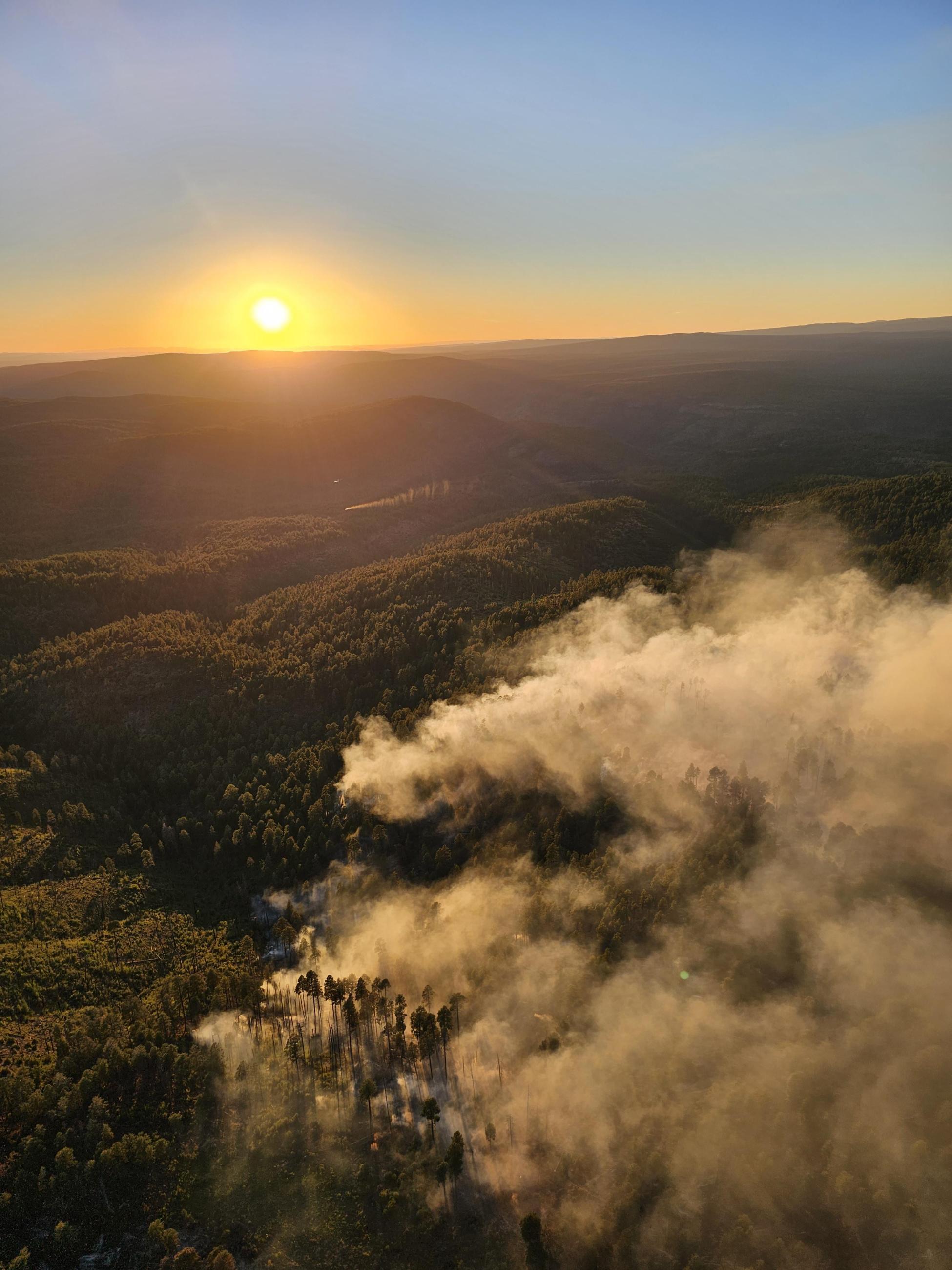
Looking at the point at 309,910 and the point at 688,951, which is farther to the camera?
the point at 309,910

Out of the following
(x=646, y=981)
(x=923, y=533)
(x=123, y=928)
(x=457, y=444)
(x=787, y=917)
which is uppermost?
(x=457, y=444)

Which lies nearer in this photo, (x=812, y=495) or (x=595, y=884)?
(x=595, y=884)

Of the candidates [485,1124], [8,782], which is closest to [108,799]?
[8,782]

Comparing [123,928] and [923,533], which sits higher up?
[923,533]

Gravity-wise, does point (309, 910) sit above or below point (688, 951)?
below

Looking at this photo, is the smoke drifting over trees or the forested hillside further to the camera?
the forested hillside

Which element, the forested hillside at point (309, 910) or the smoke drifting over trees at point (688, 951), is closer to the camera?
the smoke drifting over trees at point (688, 951)

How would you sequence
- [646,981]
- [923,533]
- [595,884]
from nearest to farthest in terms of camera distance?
[646,981] < [595,884] < [923,533]

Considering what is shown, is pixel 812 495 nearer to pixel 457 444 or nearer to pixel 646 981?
pixel 646 981
